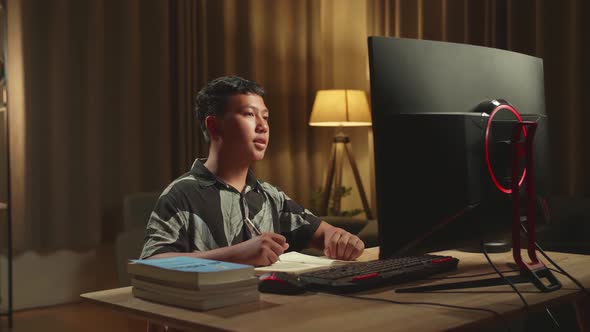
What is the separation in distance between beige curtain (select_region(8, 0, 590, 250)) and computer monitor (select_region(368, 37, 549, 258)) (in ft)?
8.00

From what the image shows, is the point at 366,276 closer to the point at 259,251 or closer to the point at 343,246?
the point at 259,251

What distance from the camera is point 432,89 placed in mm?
1267

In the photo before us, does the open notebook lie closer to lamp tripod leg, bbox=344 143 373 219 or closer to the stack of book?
the stack of book

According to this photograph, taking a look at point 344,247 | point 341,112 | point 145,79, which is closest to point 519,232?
point 344,247

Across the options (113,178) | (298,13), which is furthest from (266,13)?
(113,178)

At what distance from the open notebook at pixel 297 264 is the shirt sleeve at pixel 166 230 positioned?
0.25m

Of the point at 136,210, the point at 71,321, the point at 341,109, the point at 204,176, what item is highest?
the point at 341,109

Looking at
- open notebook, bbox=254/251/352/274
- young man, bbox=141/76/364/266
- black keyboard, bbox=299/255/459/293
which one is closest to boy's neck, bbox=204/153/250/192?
young man, bbox=141/76/364/266

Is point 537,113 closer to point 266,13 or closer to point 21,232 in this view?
point 21,232

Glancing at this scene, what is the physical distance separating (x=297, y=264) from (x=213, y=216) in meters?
0.32

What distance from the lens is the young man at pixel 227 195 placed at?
1.69 metres

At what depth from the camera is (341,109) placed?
4.31 m

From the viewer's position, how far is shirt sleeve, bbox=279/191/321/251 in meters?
1.96

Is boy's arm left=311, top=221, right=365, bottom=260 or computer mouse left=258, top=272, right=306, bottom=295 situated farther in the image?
boy's arm left=311, top=221, right=365, bottom=260
